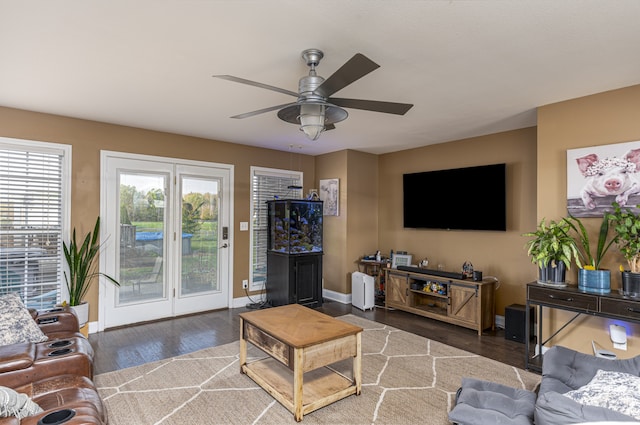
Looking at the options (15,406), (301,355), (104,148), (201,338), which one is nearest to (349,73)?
(301,355)

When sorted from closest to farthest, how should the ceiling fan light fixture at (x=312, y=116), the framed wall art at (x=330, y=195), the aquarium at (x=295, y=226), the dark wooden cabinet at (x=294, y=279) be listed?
the ceiling fan light fixture at (x=312, y=116), the dark wooden cabinet at (x=294, y=279), the aquarium at (x=295, y=226), the framed wall art at (x=330, y=195)

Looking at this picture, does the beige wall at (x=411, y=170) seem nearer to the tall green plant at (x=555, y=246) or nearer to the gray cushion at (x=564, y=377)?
the tall green plant at (x=555, y=246)

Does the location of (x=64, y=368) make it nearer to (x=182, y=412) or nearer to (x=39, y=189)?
(x=182, y=412)

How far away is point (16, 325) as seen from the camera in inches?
98.2

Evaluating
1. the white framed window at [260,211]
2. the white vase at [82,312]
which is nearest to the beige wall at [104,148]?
the white framed window at [260,211]

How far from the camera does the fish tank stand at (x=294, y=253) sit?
5031mm

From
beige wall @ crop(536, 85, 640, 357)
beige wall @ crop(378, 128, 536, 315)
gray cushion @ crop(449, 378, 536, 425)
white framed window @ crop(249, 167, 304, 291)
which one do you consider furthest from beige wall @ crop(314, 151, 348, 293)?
gray cushion @ crop(449, 378, 536, 425)

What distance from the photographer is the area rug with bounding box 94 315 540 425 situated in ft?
7.87

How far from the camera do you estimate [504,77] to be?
2773mm

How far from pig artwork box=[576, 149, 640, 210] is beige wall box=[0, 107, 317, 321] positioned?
13.7ft

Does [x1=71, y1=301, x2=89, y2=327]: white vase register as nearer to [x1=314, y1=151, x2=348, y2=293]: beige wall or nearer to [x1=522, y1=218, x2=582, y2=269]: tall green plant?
[x1=314, y1=151, x2=348, y2=293]: beige wall

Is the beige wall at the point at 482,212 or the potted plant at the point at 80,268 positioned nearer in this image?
the potted plant at the point at 80,268

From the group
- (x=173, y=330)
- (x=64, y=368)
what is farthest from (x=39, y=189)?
(x=64, y=368)

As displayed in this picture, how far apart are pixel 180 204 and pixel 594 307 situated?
15.3ft
